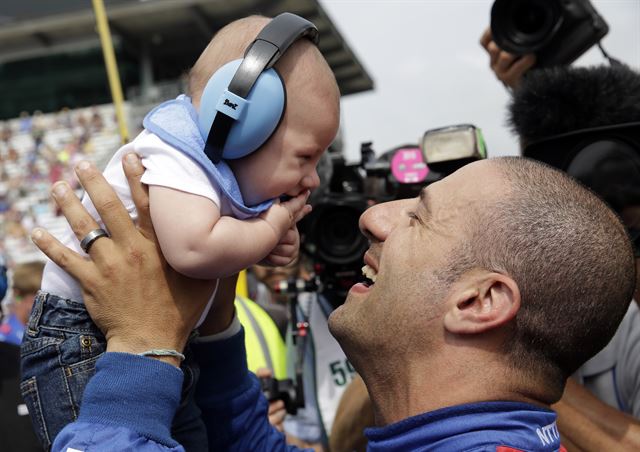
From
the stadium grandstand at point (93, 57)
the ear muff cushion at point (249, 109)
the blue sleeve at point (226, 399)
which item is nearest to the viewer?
the ear muff cushion at point (249, 109)

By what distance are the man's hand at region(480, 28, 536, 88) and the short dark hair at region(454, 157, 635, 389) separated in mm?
1198

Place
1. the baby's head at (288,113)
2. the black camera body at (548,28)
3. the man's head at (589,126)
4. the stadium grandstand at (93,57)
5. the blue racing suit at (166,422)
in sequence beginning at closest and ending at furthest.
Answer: the blue racing suit at (166,422), the baby's head at (288,113), the man's head at (589,126), the black camera body at (548,28), the stadium grandstand at (93,57)

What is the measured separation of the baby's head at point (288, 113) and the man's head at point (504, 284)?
0.32 meters

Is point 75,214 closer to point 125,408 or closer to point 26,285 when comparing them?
point 125,408

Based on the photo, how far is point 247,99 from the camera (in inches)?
62.2

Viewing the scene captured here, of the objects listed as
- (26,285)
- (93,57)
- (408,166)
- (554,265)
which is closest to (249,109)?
(554,265)

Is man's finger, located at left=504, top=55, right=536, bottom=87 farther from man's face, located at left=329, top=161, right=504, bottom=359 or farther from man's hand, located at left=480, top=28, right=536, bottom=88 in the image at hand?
man's face, located at left=329, top=161, right=504, bottom=359

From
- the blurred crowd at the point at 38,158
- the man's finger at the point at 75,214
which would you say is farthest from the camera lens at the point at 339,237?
the blurred crowd at the point at 38,158

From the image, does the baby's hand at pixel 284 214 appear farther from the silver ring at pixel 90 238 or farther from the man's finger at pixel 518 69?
the man's finger at pixel 518 69

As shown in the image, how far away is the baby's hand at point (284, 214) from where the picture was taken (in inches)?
67.7

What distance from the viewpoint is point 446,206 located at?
168 centimetres

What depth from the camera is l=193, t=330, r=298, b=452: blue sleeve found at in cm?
197

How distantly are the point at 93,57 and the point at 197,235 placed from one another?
98.2 feet

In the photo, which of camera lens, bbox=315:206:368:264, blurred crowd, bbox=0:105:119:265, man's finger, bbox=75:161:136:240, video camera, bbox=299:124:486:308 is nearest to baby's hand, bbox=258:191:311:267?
man's finger, bbox=75:161:136:240
